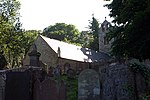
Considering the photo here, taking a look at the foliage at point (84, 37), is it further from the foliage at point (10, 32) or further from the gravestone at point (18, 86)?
the gravestone at point (18, 86)

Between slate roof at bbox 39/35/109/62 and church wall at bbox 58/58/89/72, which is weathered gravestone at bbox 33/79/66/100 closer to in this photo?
church wall at bbox 58/58/89/72

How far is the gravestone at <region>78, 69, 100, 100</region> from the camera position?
8.63 meters

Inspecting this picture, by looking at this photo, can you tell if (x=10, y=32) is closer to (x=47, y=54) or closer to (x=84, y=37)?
(x=47, y=54)

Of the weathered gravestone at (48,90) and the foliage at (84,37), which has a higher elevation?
the foliage at (84,37)

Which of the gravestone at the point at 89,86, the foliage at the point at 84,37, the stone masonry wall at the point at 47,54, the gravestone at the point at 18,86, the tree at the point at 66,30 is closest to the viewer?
the gravestone at the point at 18,86

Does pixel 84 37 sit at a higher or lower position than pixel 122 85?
higher

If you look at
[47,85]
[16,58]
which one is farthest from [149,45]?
[16,58]

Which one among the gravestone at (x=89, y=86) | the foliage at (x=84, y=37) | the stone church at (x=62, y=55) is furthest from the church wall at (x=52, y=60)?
the foliage at (x=84, y=37)

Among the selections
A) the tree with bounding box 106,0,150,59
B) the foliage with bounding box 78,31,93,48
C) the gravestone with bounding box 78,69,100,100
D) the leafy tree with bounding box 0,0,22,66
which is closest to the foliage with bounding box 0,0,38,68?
the leafy tree with bounding box 0,0,22,66

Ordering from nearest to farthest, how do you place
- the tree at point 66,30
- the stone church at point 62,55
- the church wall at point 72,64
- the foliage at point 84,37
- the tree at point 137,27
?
the tree at point 137,27 → the church wall at point 72,64 → the stone church at point 62,55 → the tree at point 66,30 → the foliage at point 84,37

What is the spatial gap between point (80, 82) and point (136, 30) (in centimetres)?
377

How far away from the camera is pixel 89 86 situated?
8836 mm

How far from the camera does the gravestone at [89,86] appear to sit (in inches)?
340

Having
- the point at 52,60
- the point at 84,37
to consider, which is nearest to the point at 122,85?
the point at 52,60
